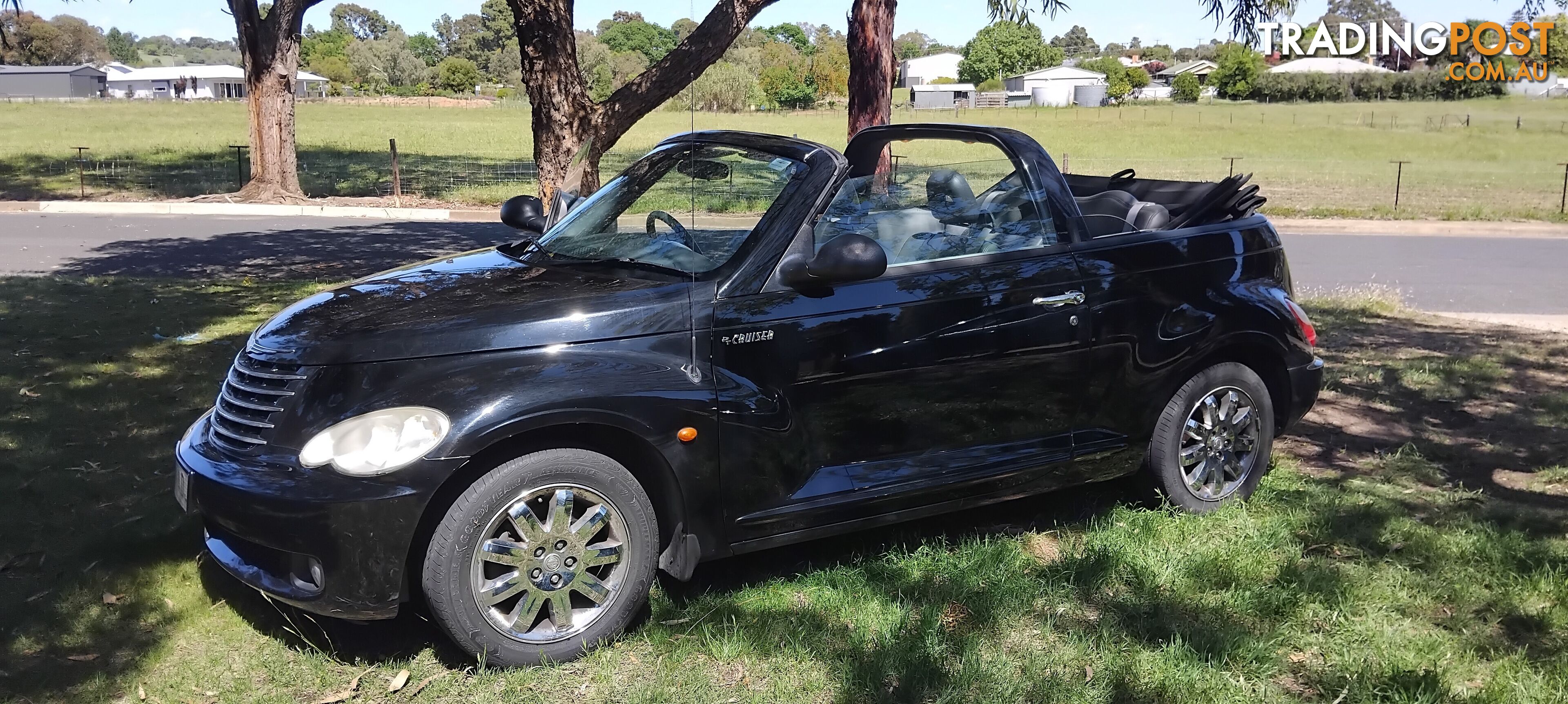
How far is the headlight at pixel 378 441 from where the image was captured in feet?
11.4

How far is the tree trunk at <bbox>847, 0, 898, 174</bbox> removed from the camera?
11070 mm

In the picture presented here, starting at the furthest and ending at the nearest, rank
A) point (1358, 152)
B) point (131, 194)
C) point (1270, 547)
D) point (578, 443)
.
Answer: point (1358, 152), point (131, 194), point (1270, 547), point (578, 443)

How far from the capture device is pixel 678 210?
181 inches

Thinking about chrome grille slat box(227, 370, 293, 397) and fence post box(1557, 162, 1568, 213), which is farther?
fence post box(1557, 162, 1568, 213)

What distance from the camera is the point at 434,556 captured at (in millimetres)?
3576

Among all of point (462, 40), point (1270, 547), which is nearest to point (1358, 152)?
point (1270, 547)

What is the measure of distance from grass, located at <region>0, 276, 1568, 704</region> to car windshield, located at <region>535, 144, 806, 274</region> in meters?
1.26

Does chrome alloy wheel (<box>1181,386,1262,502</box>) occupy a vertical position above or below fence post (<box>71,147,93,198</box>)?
below

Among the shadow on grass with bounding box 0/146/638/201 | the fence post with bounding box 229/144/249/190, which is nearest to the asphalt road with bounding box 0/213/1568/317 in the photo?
the shadow on grass with bounding box 0/146/638/201

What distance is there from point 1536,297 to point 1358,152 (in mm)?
32304

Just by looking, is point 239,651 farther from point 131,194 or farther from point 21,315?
point 131,194

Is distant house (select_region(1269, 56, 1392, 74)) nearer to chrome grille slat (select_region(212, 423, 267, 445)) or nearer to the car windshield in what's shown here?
the car windshield

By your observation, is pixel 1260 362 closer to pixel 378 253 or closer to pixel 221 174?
pixel 378 253

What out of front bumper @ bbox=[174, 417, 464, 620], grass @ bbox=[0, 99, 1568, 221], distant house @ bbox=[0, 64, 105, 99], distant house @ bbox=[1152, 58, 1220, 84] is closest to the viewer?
front bumper @ bbox=[174, 417, 464, 620]
